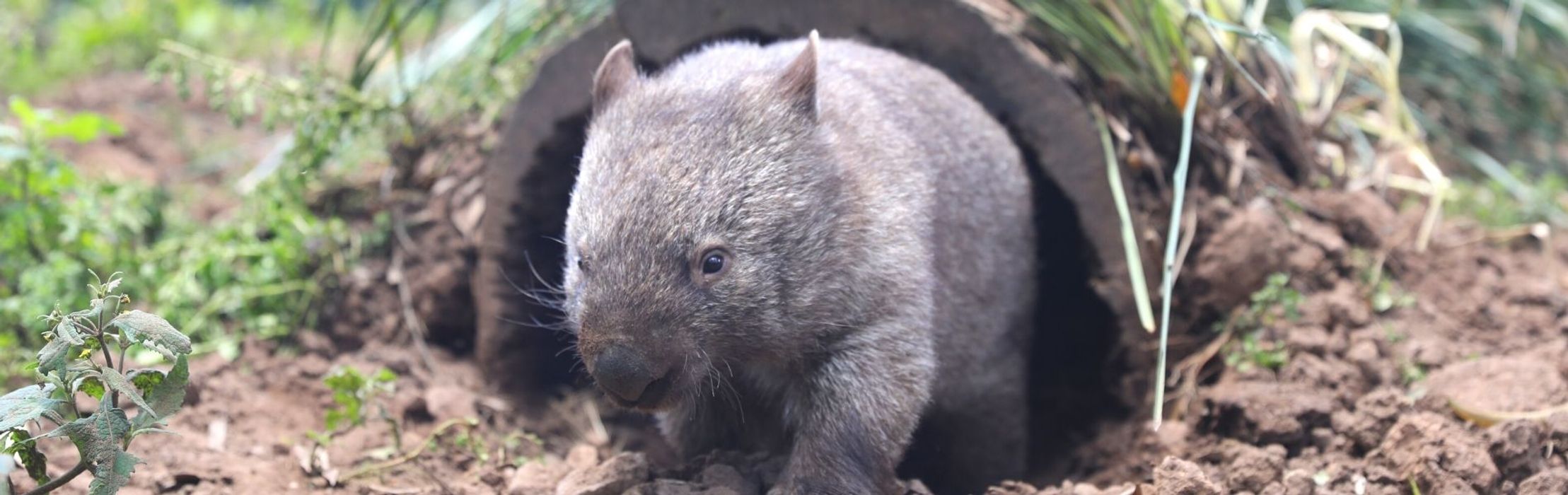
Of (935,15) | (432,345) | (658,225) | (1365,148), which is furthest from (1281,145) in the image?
(432,345)

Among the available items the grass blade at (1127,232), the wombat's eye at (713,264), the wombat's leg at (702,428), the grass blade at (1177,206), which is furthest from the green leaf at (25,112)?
the grass blade at (1177,206)

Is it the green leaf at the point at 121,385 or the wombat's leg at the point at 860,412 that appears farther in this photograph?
the wombat's leg at the point at 860,412

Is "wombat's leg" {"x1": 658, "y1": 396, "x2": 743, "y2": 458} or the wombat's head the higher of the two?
the wombat's head

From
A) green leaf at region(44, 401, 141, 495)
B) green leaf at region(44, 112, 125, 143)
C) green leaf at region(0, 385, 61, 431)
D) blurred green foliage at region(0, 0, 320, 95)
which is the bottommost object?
green leaf at region(44, 401, 141, 495)

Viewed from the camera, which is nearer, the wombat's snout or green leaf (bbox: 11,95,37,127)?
the wombat's snout

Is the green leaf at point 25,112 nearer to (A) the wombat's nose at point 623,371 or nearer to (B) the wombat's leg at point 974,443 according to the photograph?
(A) the wombat's nose at point 623,371

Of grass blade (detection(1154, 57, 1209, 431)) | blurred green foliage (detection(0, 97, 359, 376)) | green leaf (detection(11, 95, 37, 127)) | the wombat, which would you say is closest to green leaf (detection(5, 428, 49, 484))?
the wombat

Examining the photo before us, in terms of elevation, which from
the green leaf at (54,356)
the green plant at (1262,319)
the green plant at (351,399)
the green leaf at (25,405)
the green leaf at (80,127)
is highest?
the green leaf at (80,127)

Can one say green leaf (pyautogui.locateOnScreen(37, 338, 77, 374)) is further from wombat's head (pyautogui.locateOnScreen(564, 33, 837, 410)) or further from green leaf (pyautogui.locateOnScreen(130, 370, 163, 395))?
wombat's head (pyautogui.locateOnScreen(564, 33, 837, 410))

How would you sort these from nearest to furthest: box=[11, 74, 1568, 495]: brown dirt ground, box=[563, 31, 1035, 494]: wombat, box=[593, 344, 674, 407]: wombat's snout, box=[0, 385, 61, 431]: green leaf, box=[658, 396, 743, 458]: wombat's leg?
box=[0, 385, 61, 431]: green leaf < box=[593, 344, 674, 407]: wombat's snout < box=[563, 31, 1035, 494]: wombat < box=[11, 74, 1568, 495]: brown dirt ground < box=[658, 396, 743, 458]: wombat's leg
